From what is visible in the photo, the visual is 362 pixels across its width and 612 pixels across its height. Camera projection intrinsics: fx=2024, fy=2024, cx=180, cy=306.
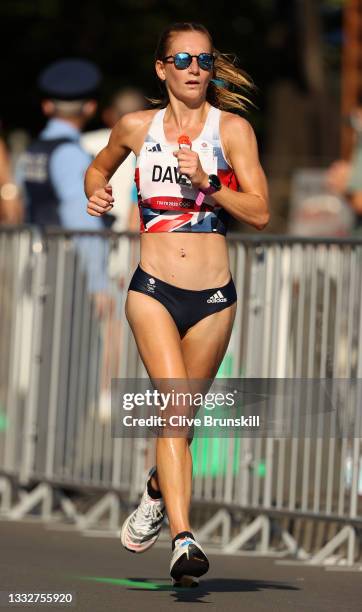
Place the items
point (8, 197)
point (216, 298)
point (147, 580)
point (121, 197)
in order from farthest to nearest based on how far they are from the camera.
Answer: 1. point (8, 197)
2. point (121, 197)
3. point (147, 580)
4. point (216, 298)

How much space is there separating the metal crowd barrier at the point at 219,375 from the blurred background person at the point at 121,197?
2 centimetres

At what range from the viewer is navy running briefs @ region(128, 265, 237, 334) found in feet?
27.8

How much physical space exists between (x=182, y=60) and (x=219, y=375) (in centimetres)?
297

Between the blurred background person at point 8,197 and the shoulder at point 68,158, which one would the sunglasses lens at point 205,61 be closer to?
the shoulder at point 68,158

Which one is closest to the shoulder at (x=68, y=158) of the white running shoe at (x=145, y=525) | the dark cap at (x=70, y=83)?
the dark cap at (x=70, y=83)

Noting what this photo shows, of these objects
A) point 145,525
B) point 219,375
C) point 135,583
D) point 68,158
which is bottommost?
point 135,583

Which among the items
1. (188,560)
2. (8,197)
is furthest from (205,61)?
(8,197)

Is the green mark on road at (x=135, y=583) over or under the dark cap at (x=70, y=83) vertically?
under

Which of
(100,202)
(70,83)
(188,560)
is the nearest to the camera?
(188,560)

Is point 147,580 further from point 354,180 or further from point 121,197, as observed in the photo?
point 354,180

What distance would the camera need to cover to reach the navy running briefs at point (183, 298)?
8.46m

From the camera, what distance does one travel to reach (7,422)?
1224cm

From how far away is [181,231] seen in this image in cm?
845

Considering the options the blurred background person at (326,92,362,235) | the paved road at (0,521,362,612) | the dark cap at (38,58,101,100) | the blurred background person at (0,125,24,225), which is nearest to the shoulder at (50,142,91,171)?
the dark cap at (38,58,101,100)
